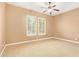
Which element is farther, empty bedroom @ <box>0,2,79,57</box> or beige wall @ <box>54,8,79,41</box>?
beige wall @ <box>54,8,79,41</box>

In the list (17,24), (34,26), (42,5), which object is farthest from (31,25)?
(42,5)

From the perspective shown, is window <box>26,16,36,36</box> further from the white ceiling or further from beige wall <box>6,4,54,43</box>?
the white ceiling

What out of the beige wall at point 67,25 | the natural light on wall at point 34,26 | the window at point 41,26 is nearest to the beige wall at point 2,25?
the natural light on wall at point 34,26

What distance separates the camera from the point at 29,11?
2.33 m

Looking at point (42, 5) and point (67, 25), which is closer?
point (42, 5)

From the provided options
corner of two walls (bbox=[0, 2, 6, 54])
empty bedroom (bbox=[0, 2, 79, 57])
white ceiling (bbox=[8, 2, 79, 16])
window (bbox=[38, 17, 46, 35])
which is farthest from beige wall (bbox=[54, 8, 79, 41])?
corner of two walls (bbox=[0, 2, 6, 54])

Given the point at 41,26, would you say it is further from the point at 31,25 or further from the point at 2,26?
the point at 2,26

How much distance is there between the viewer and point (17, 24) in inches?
90.0

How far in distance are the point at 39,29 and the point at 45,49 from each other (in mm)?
497

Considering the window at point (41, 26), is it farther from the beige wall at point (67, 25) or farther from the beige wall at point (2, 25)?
the beige wall at point (2, 25)

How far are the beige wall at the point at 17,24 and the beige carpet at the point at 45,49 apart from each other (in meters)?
0.18

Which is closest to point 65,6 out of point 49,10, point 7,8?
point 49,10

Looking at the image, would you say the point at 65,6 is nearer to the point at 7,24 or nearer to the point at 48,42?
the point at 48,42

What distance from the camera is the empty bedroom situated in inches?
87.5
